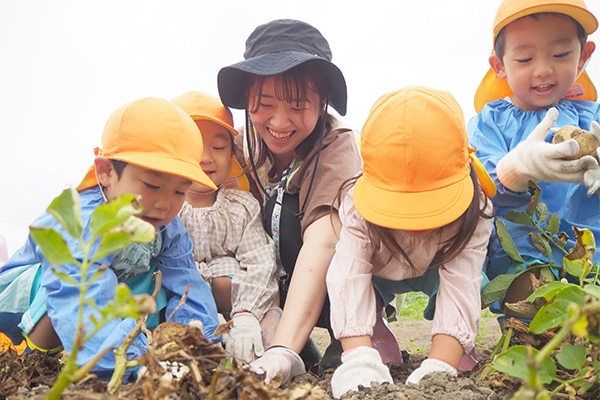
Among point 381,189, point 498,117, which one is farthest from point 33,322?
point 498,117

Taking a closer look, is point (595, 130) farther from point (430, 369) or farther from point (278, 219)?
point (278, 219)

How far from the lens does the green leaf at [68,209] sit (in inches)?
23.4

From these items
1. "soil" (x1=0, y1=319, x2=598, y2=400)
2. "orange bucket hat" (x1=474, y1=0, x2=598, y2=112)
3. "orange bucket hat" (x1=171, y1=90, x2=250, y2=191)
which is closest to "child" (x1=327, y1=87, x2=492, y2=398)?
"soil" (x1=0, y1=319, x2=598, y2=400)

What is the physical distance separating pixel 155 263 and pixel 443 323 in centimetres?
92

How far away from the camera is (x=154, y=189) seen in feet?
5.24

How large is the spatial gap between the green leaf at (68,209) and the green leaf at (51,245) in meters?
0.02

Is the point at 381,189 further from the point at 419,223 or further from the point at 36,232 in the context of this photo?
the point at 36,232

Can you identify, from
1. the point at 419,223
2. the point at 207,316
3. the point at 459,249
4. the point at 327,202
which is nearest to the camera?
the point at 419,223

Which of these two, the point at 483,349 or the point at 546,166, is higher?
the point at 546,166

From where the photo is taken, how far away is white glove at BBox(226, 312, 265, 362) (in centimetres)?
173

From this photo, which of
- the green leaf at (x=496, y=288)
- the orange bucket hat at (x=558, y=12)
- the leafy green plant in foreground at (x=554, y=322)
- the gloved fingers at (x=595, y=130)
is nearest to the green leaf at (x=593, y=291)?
the leafy green plant in foreground at (x=554, y=322)

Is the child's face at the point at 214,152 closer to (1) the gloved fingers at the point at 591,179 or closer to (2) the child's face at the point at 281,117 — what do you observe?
(2) the child's face at the point at 281,117

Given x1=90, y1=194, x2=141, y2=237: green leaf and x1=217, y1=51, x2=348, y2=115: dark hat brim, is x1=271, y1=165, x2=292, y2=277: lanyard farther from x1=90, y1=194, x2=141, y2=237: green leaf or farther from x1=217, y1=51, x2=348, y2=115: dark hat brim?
x1=90, y1=194, x2=141, y2=237: green leaf

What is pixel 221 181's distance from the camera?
2154 mm
